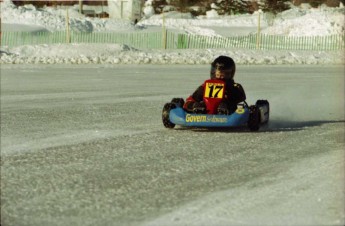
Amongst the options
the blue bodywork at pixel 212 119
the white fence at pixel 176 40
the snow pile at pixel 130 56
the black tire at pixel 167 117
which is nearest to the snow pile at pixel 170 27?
the snow pile at pixel 130 56

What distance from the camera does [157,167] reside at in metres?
6.42

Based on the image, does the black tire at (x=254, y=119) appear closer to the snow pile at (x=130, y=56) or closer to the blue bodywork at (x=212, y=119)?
the blue bodywork at (x=212, y=119)

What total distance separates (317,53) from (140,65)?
9.33m

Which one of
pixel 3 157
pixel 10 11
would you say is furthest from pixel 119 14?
pixel 3 157

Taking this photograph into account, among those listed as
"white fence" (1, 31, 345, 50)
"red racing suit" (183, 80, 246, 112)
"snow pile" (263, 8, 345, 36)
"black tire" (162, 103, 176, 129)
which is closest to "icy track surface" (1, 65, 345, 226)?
"black tire" (162, 103, 176, 129)

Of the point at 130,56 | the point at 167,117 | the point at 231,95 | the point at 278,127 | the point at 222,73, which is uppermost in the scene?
the point at 222,73

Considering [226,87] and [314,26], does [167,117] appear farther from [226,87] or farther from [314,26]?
[314,26]

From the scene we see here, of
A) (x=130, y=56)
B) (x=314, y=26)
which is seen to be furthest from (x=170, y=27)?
(x=130, y=56)

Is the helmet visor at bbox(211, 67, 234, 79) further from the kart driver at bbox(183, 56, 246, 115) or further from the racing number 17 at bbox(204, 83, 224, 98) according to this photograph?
the racing number 17 at bbox(204, 83, 224, 98)

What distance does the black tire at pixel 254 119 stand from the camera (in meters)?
8.78

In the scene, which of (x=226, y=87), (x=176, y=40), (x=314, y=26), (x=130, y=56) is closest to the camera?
(x=226, y=87)

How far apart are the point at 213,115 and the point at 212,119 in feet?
0.17

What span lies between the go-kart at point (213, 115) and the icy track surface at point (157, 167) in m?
0.14

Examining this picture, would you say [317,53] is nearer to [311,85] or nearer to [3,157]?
[311,85]
